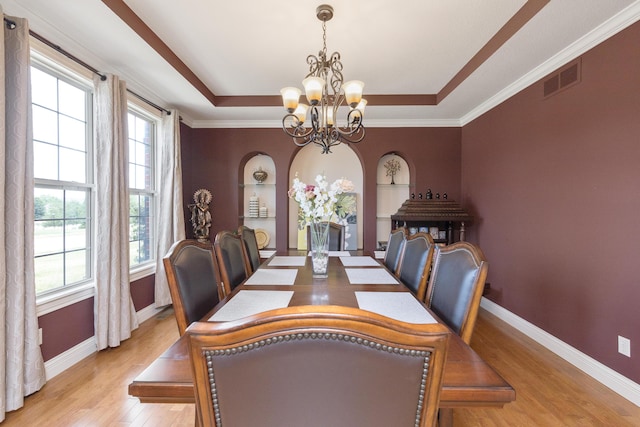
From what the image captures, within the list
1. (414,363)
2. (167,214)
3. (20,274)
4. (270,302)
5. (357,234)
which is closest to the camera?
(414,363)

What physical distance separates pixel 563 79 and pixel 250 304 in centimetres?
308

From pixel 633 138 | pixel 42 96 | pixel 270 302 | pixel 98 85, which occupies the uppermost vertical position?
pixel 98 85

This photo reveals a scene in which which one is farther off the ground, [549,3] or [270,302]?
[549,3]

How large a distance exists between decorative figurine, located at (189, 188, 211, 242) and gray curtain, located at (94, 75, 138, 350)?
1.47 m

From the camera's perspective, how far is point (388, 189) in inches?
192

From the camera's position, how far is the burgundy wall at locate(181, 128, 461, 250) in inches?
181

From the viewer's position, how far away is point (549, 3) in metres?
2.04

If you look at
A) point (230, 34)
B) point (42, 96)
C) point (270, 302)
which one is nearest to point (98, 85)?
point (42, 96)

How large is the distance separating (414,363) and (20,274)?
2.45 meters

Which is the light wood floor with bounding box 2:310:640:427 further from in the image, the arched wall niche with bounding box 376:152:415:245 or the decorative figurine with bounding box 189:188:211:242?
the arched wall niche with bounding box 376:152:415:245

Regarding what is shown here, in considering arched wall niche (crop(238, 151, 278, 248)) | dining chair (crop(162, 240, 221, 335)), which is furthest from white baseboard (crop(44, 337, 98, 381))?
arched wall niche (crop(238, 151, 278, 248))

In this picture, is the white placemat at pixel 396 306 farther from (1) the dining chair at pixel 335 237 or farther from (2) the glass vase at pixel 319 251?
(1) the dining chair at pixel 335 237

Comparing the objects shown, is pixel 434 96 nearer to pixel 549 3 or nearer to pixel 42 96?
pixel 549 3

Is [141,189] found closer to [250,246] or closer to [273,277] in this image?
[250,246]
